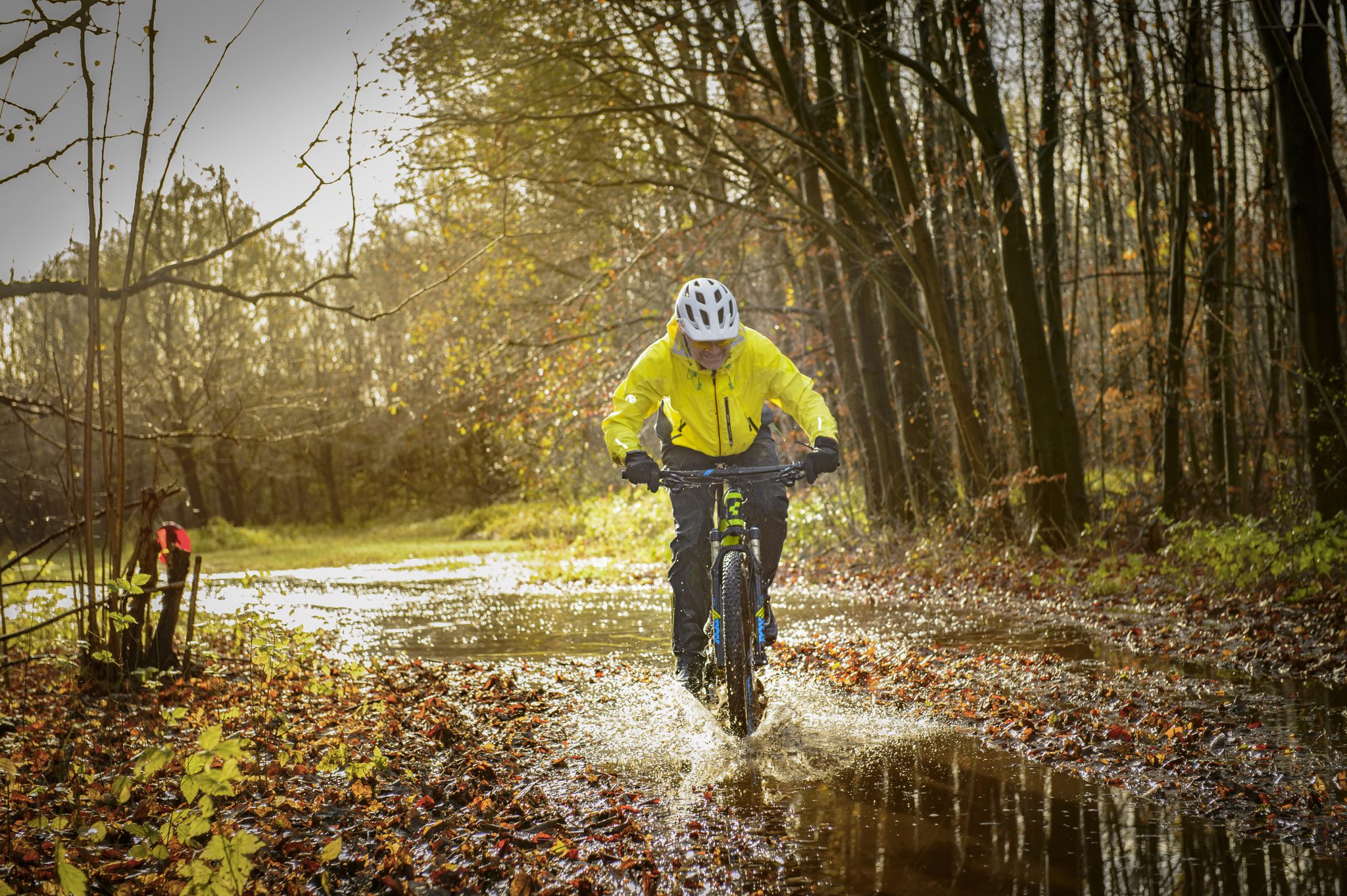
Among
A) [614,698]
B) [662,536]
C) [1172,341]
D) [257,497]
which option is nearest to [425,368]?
[662,536]

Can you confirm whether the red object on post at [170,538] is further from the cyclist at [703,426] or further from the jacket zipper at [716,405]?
the jacket zipper at [716,405]

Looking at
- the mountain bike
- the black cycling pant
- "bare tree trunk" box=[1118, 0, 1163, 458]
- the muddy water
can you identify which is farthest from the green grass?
the mountain bike

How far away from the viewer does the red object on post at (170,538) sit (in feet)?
26.7

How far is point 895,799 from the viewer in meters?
4.79

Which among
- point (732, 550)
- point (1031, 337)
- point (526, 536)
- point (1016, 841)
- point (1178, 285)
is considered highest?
point (1178, 285)

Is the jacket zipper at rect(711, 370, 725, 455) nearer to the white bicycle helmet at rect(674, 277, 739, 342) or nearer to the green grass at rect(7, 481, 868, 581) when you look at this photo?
the white bicycle helmet at rect(674, 277, 739, 342)

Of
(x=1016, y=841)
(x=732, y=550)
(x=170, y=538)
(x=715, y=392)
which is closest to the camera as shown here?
(x=1016, y=841)

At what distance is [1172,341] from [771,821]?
34.2ft

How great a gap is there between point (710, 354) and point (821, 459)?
86cm

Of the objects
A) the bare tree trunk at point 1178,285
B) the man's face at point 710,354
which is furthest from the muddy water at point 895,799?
the bare tree trunk at point 1178,285

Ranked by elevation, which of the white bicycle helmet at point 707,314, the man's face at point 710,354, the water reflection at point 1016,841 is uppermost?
the white bicycle helmet at point 707,314

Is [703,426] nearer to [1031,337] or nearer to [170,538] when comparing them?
[170,538]

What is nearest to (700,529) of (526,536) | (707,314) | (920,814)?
(707,314)

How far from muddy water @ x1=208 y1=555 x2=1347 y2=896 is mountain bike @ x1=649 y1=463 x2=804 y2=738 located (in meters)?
0.28
